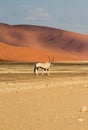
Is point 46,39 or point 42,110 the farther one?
point 46,39

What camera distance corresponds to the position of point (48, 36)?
132 meters

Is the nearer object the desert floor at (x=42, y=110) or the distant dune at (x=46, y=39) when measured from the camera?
the desert floor at (x=42, y=110)

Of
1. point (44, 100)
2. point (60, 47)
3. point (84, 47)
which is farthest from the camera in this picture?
point (84, 47)

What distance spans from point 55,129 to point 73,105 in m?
4.50

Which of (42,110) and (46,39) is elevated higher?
(42,110)

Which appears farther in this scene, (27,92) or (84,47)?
(84,47)

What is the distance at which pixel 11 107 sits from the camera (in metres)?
15.6

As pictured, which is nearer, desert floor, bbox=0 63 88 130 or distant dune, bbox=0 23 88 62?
desert floor, bbox=0 63 88 130

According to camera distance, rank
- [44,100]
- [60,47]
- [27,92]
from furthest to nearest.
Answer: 1. [60,47]
2. [27,92]
3. [44,100]

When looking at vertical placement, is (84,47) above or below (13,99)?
below

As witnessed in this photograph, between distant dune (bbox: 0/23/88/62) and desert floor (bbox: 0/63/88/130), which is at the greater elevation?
desert floor (bbox: 0/63/88/130)

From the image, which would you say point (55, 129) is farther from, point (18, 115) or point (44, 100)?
point (44, 100)

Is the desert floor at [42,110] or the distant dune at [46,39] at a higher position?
the desert floor at [42,110]

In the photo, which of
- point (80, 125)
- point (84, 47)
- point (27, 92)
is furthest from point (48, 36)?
point (80, 125)
